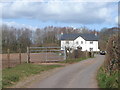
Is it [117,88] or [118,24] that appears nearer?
[117,88]

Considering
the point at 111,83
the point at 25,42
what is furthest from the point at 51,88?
the point at 25,42

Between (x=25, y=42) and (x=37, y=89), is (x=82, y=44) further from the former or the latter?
(x=37, y=89)

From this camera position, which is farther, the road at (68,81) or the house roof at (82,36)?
the house roof at (82,36)

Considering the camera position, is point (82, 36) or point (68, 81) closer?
point (68, 81)

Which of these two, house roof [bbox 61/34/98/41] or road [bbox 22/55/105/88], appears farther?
house roof [bbox 61/34/98/41]

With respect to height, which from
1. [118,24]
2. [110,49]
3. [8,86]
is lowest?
[8,86]

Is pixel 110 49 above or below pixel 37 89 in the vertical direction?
above

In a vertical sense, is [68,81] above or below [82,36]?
below

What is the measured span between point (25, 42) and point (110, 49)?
64.7 metres

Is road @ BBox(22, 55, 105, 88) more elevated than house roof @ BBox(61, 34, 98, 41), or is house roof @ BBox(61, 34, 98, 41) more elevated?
house roof @ BBox(61, 34, 98, 41)

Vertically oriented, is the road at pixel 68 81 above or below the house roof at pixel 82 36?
below

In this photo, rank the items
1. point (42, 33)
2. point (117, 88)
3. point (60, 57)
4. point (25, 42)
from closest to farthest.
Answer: point (117, 88), point (60, 57), point (25, 42), point (42, 33)

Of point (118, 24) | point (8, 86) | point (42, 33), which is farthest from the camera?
point (42, 33)

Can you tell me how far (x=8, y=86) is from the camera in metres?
11.8
